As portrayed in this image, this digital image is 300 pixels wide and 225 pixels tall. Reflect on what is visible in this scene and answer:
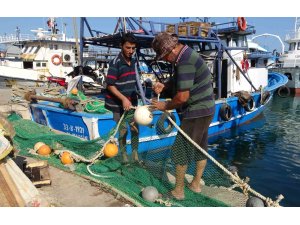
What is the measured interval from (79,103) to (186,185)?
14.6ft

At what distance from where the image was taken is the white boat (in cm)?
2416

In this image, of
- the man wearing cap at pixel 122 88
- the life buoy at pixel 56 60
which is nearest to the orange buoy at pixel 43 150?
the man wearing cap at pixel 122 88

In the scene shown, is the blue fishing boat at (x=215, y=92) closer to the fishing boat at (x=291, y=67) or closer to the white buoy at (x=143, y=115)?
the white buoy at (x=143, y=115)

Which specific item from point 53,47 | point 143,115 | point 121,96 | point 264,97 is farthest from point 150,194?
point 53,47

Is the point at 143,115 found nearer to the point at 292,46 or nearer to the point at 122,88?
the point at 122,88

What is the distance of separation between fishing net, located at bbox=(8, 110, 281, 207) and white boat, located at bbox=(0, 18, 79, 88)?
19785 millimetres

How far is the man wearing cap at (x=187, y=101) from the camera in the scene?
3.37 meters

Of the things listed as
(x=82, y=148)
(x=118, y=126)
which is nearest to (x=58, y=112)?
(x=82, y=148)

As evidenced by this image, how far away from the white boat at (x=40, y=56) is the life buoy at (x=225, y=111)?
16939mm

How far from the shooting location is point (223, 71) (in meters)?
12.5

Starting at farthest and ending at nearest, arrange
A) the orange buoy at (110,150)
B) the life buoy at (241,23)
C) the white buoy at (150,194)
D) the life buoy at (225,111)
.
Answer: the life buoy at (241,23)
the life buoy at (225,111)
the orange buoy at (110,150)
the white buoy at (150,194)

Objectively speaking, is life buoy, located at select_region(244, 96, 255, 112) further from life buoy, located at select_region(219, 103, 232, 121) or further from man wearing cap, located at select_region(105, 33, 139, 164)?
man wearing cap, located at select_region(105, 33, 139, 164)

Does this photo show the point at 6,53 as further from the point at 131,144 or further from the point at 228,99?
the point at 131,144

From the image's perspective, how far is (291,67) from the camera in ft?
101
